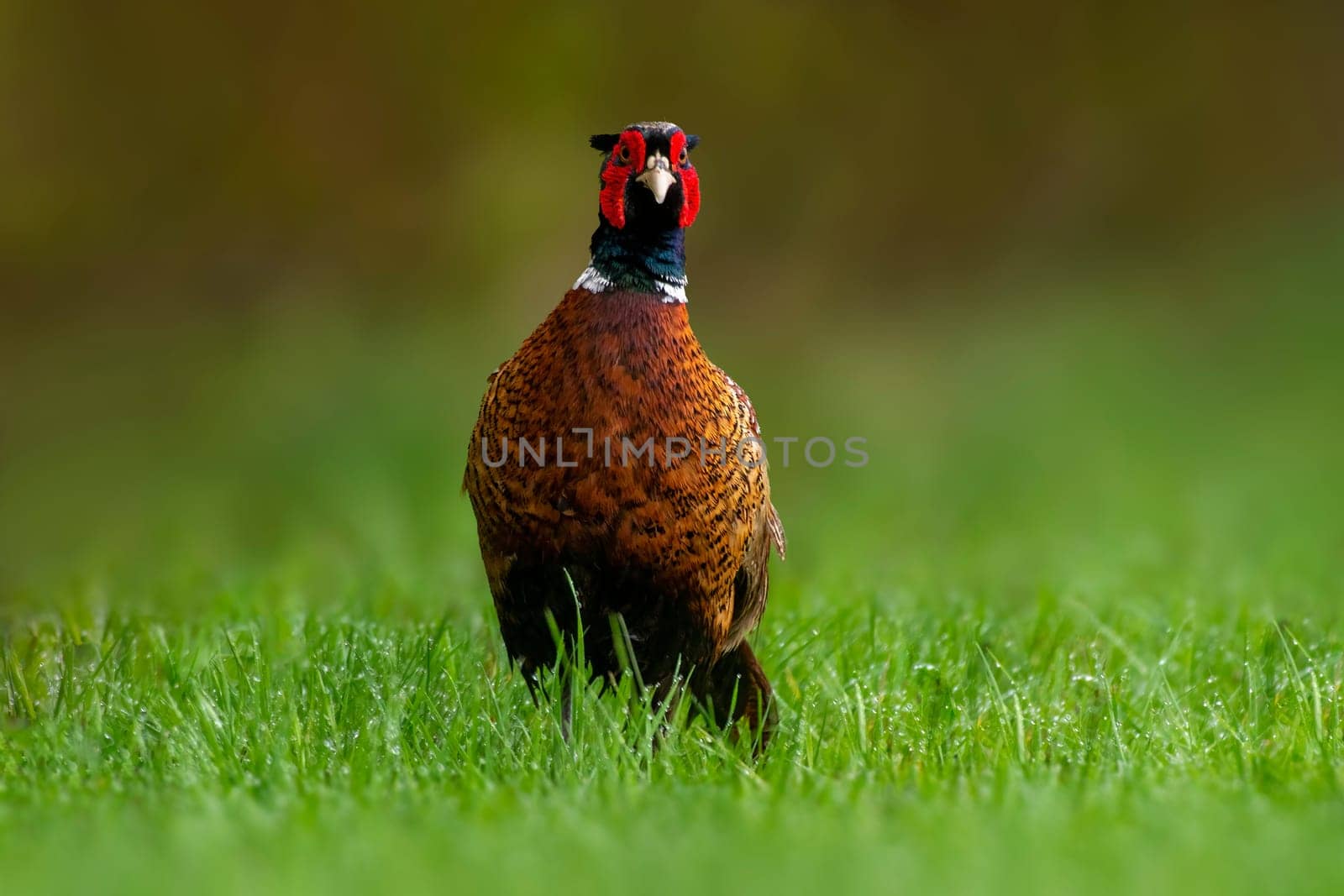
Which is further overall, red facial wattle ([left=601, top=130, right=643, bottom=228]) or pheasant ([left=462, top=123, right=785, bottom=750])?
red facial wattle ([left=601, top=130, right=643, bottom=228])

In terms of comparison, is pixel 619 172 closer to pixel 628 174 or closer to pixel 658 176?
pixel 628 174

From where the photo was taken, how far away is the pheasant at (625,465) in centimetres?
406

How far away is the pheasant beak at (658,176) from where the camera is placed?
13.6 ft

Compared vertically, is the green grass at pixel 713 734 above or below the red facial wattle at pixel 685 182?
below

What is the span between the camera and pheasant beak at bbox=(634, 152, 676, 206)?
13.6 feet

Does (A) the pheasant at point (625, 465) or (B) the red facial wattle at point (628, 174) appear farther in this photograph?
(B) the red facial wattle at point (628, 174)

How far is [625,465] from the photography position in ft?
13.3

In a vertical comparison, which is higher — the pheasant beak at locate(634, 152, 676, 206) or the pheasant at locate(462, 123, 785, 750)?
the pheasant beak at locate(634, 152, 676, 206)

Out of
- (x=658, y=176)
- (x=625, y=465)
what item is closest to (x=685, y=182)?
(x=658, y=176)

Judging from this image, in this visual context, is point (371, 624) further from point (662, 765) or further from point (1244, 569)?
point (1244, 569)

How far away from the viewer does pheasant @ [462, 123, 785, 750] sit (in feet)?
13.3

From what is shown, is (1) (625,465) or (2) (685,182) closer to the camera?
(1) (625,465)

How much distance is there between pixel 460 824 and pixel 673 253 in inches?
67.4

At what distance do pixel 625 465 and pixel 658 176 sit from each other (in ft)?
2.37
